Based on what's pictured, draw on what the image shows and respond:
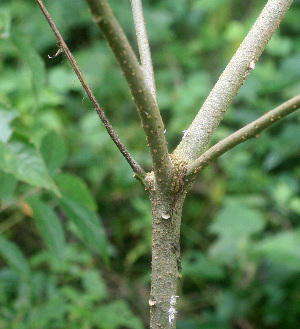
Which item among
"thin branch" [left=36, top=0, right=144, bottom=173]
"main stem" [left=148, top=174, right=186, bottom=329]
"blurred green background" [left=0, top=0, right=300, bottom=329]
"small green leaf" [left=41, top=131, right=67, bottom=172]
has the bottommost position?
"main stem" [left=148, top=174, right=186, bottom=329]

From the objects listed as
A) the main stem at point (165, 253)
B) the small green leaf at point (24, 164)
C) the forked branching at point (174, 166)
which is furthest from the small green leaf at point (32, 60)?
the main stem at point (165, 253)

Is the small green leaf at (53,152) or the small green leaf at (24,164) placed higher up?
the small green leaf at (53,152)

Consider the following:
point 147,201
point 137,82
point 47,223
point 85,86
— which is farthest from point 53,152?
point 147,201

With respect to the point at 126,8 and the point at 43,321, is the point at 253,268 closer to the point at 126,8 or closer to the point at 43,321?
the point at 43,321

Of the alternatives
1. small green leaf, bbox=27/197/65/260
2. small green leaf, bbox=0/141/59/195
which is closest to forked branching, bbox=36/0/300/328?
small green leaf, bbox=0/141/59/195

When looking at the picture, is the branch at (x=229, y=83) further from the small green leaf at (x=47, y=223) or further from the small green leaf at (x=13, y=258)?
the small green leaf at (x=13, y=258)

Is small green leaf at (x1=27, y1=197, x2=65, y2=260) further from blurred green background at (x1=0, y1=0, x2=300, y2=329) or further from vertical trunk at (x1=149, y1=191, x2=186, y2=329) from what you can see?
vertical trunk at (x1=149, y1=191, x2=186, y2=329)

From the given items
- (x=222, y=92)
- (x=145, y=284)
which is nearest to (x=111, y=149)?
(x=145, y=284)
